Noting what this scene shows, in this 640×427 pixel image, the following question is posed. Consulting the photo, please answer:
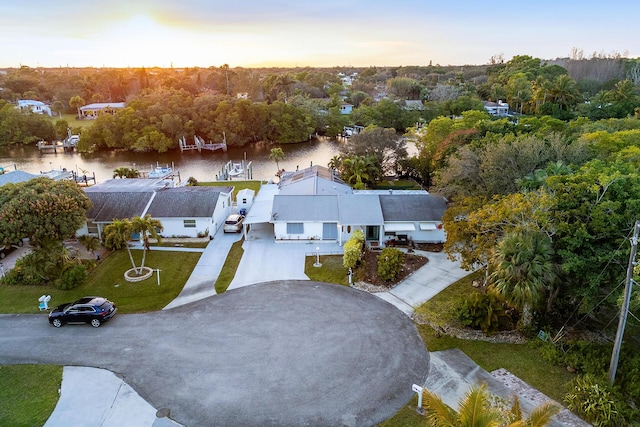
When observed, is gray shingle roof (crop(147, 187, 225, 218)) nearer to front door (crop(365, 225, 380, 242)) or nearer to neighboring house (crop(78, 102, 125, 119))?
front door (crop(365, 225, 380, 242))

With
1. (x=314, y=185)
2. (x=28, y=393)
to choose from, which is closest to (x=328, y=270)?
(x=314, y=185)

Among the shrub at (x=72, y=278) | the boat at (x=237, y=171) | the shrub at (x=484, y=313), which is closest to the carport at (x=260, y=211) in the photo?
the shrub at (x=72, y=278)

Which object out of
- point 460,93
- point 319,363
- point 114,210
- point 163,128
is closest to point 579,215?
point 319,363

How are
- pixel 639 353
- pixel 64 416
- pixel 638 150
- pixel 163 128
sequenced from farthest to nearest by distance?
pixel 163 128, pixel 638 150, pixel 639 353, pixel 64 416

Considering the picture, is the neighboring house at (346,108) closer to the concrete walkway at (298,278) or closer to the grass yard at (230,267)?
the concrete walkway at (298,278)

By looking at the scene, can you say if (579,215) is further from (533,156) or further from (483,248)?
(533,156)

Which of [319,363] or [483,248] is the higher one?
[483,248]

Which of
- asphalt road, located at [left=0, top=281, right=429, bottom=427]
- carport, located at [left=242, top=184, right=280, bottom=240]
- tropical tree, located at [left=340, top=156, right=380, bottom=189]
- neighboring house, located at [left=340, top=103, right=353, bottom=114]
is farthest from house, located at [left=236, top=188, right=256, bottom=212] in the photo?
neighboring house, located at [left=340, top=103, right=353, bottom=114]
